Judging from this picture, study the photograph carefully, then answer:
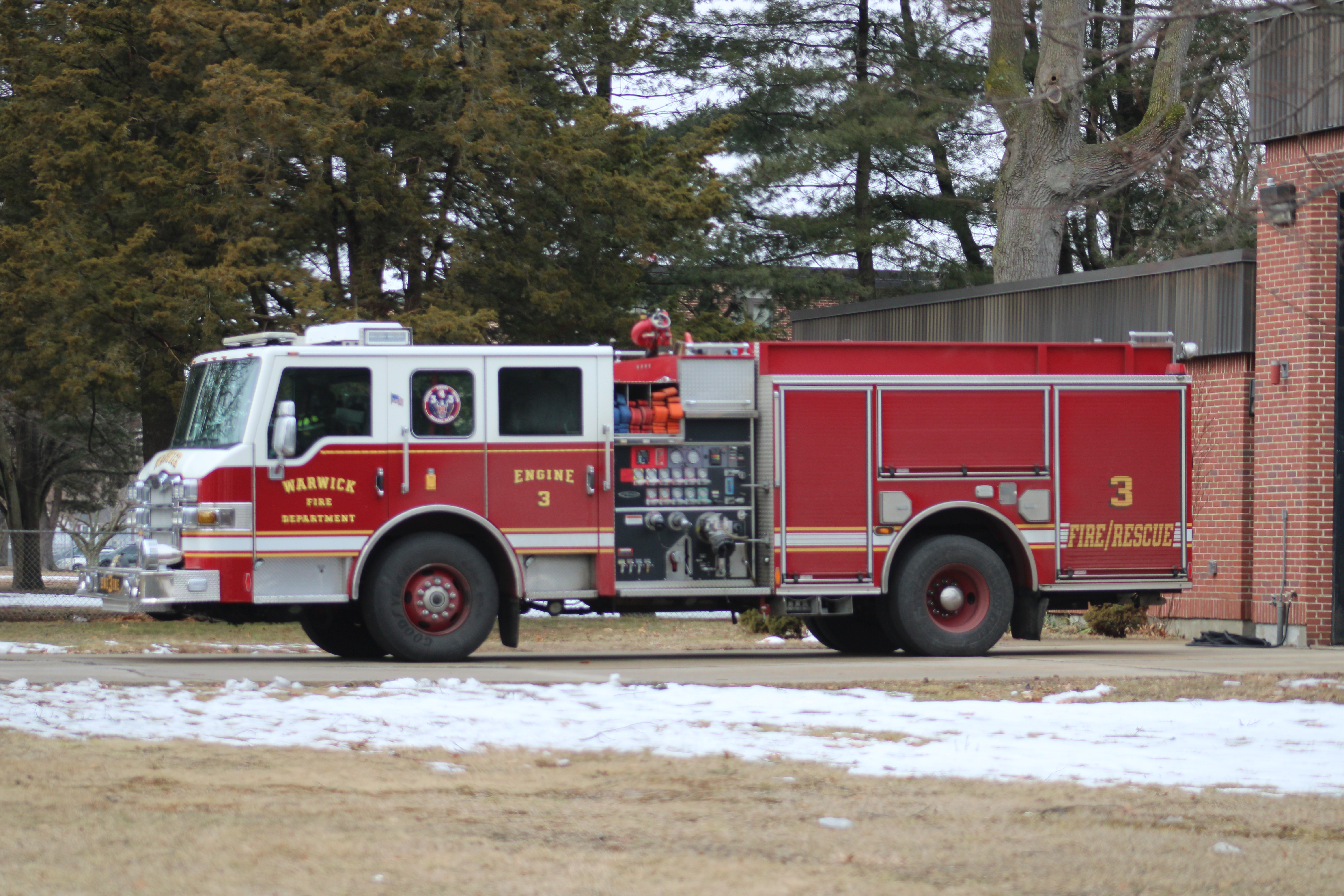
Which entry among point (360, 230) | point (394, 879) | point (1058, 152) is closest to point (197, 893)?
point (394, 879)

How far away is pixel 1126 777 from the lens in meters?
7.50

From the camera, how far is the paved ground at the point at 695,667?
38.4 feet

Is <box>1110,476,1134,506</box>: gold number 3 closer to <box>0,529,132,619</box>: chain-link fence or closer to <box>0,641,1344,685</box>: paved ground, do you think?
<box>0,641,1344,685</box>: paved ground

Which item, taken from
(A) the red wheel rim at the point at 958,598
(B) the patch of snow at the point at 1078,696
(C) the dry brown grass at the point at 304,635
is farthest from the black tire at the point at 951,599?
(B) the patch of snow at the point at 1078,696

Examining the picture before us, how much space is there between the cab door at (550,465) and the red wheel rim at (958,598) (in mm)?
2873

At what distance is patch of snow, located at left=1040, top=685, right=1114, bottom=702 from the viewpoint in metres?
10.5

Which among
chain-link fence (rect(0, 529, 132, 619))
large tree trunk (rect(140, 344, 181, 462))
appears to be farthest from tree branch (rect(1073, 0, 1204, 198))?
chain-link fence (rect(0, 529, 132, 619))

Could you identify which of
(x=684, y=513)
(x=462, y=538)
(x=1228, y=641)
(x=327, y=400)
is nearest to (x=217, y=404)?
(x=327, y=400)

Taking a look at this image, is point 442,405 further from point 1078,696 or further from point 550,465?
point 1078,696

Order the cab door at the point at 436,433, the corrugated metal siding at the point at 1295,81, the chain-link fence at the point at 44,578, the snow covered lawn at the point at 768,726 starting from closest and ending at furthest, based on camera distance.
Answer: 1. the snow covered lawn at the point at 768,726
2. the cab door at the point at 436,433
3. the corrugated metal siding at the point at 1295,81
4. the chain-link fence at the point at 44,578

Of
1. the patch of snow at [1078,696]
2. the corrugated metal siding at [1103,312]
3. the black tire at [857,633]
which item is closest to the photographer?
the patch of snow at [1078,696]

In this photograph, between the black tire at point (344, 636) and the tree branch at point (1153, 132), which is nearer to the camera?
the black tire at point (344, 636)

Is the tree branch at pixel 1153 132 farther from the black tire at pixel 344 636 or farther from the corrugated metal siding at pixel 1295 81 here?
the black tire at pixel 344 636

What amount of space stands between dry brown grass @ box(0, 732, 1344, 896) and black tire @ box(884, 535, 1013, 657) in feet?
20.8
